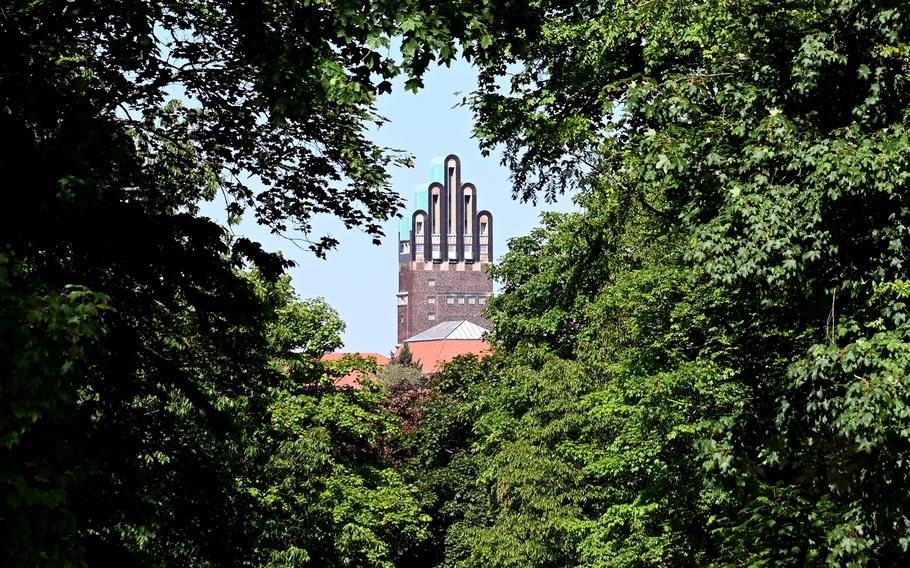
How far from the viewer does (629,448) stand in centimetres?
2584

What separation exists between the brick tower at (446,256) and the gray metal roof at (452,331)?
484 cm

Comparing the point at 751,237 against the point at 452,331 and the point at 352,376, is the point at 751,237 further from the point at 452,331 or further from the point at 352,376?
the point at 452,331

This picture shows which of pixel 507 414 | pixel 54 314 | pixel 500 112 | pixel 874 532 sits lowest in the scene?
pixel 874 532

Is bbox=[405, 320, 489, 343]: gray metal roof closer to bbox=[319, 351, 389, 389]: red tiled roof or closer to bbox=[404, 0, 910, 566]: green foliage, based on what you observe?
bbox=[319, 351, 389, 389]: red tiled roof

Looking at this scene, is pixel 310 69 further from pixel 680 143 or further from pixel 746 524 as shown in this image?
pixel 746 524

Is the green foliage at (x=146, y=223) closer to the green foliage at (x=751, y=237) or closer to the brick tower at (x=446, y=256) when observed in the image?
the green foliage at (x=751, y=237)

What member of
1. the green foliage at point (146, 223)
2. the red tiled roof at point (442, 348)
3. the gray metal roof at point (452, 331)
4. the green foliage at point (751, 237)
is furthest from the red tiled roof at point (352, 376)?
the green foliage at point (146, 223)

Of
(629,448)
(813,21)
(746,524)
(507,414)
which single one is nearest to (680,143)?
(813,21)

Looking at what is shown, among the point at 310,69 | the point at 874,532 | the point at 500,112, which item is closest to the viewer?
the point at 310,69

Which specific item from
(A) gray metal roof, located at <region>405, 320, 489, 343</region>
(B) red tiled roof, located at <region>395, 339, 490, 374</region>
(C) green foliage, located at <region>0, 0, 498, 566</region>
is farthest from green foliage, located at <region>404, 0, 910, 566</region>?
(A) gray metal roof, located at <region>405, 320, 489, 343</region>

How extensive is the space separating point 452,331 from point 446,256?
1642cm

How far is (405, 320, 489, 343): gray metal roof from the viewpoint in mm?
152250

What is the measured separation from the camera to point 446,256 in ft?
547

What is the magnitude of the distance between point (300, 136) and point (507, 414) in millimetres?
21548
